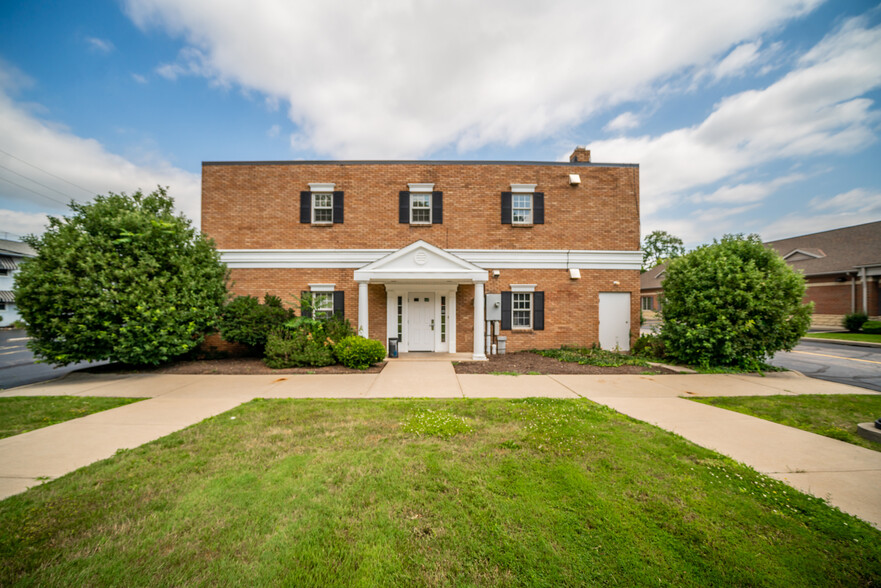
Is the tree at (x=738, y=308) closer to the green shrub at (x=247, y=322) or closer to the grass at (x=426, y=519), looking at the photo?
the grass at (x=426, y=519)

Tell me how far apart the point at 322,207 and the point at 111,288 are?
22.1 ft

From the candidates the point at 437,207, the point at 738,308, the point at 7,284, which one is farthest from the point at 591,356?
the point at 7,284

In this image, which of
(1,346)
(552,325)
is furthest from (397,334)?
(1,346)

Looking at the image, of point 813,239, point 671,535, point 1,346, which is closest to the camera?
point 671,535

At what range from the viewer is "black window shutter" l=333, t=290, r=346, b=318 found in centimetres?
1252

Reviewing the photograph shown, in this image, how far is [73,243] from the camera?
8.41m

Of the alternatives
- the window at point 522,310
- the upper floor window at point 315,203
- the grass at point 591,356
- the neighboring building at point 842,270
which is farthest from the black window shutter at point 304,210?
the neighboring building at point 842,270

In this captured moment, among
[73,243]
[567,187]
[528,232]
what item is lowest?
[73,243]

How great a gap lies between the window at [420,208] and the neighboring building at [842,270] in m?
17.3

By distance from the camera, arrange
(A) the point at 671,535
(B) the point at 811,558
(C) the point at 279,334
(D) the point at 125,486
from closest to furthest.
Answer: (B) the point at 811,558 < (A) the point at 671,535 < (D) the point at 125,486 < (C) the point at 279,334

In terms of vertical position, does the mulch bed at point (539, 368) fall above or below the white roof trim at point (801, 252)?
below

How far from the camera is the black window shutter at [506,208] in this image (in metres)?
12.9

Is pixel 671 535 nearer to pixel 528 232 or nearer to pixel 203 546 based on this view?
pixel 203 546

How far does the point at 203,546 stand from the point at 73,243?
1018 centimetres
